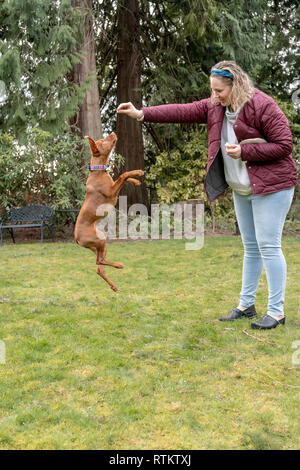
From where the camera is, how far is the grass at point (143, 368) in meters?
2.50

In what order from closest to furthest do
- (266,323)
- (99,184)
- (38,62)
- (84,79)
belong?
(99,184)
(266,323)
(38,62)
(84,79)

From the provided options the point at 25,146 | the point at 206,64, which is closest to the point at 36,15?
the point at 25,146

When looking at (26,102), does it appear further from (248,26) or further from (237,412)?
(237,412)

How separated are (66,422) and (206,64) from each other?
35.2ft

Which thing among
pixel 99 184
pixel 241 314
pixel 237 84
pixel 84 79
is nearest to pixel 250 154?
pixel 237 84

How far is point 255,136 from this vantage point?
364 cm

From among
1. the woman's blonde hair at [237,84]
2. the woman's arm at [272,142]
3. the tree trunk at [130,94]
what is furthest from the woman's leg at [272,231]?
the tree trunk at [130,94]

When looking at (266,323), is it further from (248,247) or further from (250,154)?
(250,154)

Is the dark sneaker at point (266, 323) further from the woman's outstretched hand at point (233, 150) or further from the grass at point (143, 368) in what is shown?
the woman's outstretched hand at point (233, 150)

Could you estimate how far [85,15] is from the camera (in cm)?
1028

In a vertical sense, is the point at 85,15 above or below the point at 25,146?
above

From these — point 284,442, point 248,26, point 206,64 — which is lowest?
point 284,442

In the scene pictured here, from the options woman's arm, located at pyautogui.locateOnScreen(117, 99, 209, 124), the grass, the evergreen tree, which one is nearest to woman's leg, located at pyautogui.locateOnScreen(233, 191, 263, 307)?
the grass

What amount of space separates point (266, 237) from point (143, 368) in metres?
A: 1.36
